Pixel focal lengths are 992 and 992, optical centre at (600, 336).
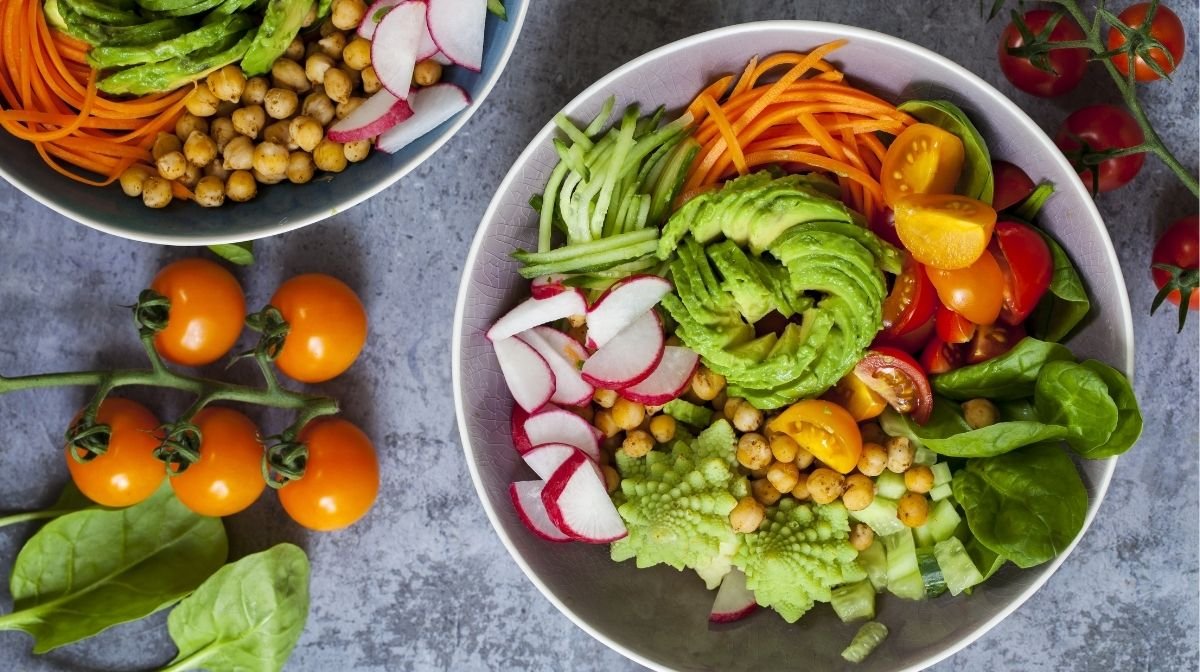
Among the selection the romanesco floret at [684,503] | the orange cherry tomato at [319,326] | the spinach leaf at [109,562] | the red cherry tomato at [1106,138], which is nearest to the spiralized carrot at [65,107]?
the orange cherry tomato at [319,326]

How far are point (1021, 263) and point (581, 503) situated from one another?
3.38ft

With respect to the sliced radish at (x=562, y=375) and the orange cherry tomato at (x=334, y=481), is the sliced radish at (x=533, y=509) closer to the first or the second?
the sliced radish at (x=562, y=375)

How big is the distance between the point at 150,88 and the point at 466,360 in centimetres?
86

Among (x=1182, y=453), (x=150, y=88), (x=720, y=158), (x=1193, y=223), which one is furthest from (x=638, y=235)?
(x=1182, y=453)

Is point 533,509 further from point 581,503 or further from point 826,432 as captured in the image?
point 826,432

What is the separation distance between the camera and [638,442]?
219 cm

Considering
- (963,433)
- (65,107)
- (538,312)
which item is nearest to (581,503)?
(538,312)

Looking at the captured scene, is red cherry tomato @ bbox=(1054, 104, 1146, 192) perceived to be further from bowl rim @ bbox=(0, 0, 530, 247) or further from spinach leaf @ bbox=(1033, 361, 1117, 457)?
bowl rim @ bbox=(0, 0, 530, 247)

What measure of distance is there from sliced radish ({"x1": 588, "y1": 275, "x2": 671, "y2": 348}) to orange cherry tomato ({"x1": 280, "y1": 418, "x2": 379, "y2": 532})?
661 millimetres

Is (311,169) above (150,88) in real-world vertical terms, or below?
below

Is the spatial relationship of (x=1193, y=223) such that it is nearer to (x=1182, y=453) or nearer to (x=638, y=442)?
(x=1182, y=453)

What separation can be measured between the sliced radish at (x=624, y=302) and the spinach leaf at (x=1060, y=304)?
31.7 inches

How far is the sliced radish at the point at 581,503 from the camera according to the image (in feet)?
6.90

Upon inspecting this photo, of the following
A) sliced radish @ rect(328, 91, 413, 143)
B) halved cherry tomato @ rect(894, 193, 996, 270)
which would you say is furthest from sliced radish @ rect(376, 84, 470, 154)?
halved cherry tomato @ rect(894, 193, 996, 270)
